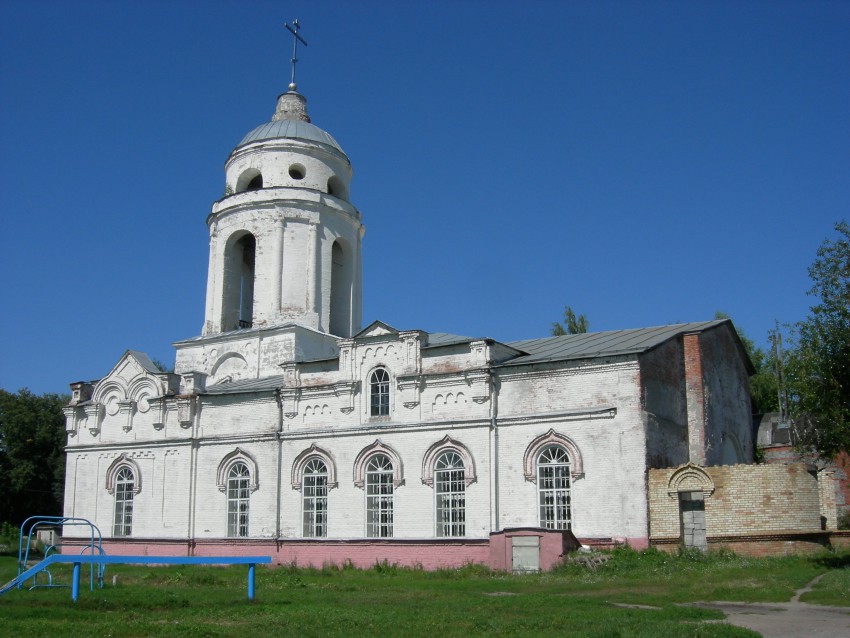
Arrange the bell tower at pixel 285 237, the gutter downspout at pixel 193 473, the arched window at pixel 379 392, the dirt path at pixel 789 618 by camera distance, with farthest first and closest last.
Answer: the bell tower at pixel 285 237
the gutter downspout at pixel 193 473
the arched window at pixel 379 392
the dirt path at pixel 789 618

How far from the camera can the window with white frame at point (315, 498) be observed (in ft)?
86.7

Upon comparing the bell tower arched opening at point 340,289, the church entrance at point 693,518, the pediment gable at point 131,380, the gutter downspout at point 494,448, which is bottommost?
the church entrance at point 693,518

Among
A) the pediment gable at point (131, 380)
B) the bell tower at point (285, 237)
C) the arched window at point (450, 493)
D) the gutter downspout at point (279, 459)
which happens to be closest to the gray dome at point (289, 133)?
the bell tower at point (285, 237)

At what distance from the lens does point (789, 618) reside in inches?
496

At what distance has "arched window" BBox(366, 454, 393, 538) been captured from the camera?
25.4 m

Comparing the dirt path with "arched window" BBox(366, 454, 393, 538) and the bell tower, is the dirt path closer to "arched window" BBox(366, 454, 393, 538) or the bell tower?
"arched window" BBox(366, 454, 393, 538)

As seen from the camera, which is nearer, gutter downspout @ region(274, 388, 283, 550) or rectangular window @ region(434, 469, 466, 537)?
rectangular window @ region(434, 469, 466, 537)

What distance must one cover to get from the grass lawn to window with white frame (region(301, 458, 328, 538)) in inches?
145

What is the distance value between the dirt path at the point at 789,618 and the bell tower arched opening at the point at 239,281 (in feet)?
69.7

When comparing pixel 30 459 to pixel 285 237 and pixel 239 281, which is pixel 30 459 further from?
pixel 285 237

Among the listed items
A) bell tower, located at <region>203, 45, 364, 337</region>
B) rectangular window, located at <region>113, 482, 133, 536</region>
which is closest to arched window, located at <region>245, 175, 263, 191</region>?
bell tower, located at <region>203, 45, 364, 337</region>

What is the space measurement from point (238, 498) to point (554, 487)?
9972mm

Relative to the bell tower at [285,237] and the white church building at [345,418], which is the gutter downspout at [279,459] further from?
the bell tower at [285,237]

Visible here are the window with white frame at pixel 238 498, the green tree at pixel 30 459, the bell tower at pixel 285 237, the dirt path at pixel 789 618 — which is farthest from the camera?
the green tree at pixel 30 459
